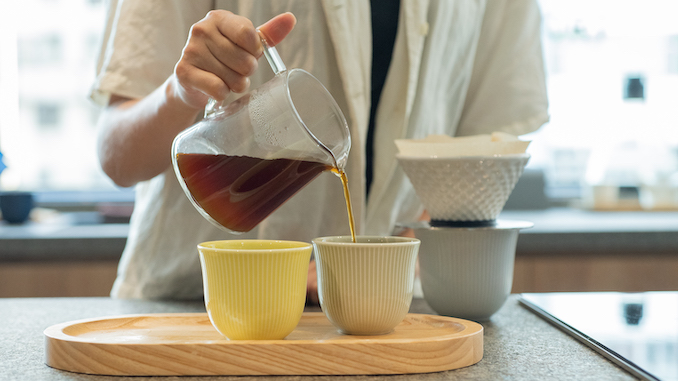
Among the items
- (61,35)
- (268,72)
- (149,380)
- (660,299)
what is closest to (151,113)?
(268,72)

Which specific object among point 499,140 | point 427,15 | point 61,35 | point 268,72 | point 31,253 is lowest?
point 31,253

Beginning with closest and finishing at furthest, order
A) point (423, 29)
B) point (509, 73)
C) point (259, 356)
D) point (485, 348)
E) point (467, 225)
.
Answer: point (259, 356), point (485, 348), point (467, 225), point (423, 29), point (509, 73)

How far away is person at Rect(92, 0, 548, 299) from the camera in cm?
102

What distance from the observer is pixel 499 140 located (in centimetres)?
91

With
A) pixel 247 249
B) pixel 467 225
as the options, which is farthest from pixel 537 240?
pixel 247 249

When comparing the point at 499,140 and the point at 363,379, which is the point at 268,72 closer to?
the point at 499,140

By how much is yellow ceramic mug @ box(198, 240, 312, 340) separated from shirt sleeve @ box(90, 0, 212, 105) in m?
0.44

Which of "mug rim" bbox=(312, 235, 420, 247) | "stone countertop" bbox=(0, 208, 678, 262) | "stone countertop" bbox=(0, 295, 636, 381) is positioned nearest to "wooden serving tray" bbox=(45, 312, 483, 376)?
"stone countertop" bbox=(0, 295, 636, 381)

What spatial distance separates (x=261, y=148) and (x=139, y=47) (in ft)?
1.49

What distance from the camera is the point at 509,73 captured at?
4.16 feet

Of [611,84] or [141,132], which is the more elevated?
[611,84]

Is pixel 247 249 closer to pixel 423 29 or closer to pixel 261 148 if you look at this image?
pixel 261 148

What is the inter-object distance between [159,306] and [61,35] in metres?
1.91

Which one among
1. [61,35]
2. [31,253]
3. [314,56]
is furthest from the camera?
[61,35]
